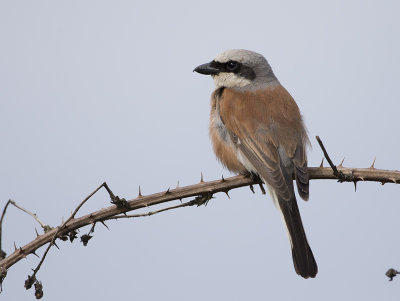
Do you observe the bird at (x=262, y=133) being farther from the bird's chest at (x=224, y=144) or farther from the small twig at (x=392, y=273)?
the small twig at (x=392, y=273)

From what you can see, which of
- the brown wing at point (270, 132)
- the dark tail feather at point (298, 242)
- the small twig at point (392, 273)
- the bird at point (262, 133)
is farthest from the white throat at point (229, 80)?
the small twig at point (392, 273)

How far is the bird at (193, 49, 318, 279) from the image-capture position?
360cm

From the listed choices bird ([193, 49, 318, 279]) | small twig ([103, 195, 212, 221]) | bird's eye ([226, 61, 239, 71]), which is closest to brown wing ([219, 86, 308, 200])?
bird ([193, 49, 318, 279])

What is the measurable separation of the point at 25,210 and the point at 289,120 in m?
2.12

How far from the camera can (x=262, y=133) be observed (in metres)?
4.02

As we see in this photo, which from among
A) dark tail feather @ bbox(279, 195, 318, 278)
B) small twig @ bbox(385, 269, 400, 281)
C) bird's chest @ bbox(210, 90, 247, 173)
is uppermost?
bird's chest @ bbox(210, 90, 247, 173)

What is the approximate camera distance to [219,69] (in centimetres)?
478

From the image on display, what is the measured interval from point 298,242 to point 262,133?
2.95 feet

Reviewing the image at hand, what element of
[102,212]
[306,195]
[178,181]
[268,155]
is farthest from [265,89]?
[102,212]

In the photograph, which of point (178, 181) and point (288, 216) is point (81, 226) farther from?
point (288, 216)

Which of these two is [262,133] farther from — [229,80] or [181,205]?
[181,205]

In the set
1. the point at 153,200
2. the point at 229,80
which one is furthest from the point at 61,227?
the point at 229,80

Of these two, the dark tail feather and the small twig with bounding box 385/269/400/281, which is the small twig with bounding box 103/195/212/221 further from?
the small twig with bounding box 385/269/400/281

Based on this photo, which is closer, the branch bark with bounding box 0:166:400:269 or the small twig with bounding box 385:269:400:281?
the small twig with bounding box 385:269:400:281
